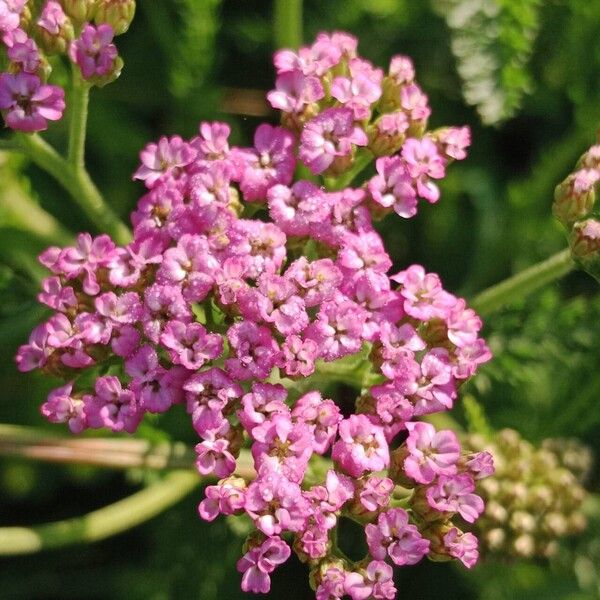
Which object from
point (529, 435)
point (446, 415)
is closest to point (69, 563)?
point (446, 415)

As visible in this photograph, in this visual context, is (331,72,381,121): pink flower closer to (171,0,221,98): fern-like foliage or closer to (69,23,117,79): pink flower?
(69,23,117,79): pink flower

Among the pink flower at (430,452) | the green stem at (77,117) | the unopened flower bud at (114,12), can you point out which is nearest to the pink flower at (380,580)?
the pink flower at (430,452)

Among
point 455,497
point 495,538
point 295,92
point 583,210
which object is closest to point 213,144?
point 295,92

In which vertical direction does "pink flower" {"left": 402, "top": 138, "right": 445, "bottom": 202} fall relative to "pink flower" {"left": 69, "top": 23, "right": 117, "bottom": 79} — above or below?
below

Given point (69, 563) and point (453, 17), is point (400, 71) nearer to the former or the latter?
point (453, 17)

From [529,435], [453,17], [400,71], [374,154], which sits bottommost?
[529,435]

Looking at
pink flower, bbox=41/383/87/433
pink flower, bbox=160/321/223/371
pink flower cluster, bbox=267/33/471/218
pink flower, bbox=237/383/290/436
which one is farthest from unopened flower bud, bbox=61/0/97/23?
pink flower, bbox=237/383/290/436

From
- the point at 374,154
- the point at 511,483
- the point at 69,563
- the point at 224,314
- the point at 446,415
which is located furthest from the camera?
the point at 69,563
